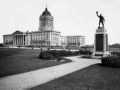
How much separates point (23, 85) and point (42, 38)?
4178 inches

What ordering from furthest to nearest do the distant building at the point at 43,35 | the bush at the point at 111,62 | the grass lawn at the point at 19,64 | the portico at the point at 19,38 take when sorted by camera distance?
the portico at the point at 19,38 < the distant building at the point at 43,35 < the bush at the point at 111,62 < the grass lawn at the point at 19,64

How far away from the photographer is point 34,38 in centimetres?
11906

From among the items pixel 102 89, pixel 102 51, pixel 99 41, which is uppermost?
pixel 99 41

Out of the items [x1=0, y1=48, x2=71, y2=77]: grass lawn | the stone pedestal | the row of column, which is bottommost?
[x1=0, y1=48, x2=71, y2=77]: grass lawn

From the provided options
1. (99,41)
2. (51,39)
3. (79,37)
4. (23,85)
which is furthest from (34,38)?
(23,85)

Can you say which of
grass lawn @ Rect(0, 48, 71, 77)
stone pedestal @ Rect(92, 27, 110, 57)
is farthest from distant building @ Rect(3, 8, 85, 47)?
grass lawn @ Rect(0, 48, 71, 77)

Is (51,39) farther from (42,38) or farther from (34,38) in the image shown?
(34,38)

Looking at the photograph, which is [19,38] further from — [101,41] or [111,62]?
[111,62]

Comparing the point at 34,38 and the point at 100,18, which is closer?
the point at 100,18

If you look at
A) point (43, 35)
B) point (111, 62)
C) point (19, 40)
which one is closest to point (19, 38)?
point (19, 40)

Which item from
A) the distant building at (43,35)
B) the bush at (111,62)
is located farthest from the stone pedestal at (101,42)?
the distant building at (43,35)

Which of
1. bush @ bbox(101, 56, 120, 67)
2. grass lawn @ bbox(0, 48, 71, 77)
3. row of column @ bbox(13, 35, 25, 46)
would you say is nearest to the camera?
grass lawn @ bbox(0, 48, 71, 77)

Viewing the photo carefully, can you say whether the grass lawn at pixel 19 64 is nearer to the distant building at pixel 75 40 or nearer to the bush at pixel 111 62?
the bush at pixel 111 62

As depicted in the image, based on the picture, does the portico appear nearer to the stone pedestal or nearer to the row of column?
the row of column
